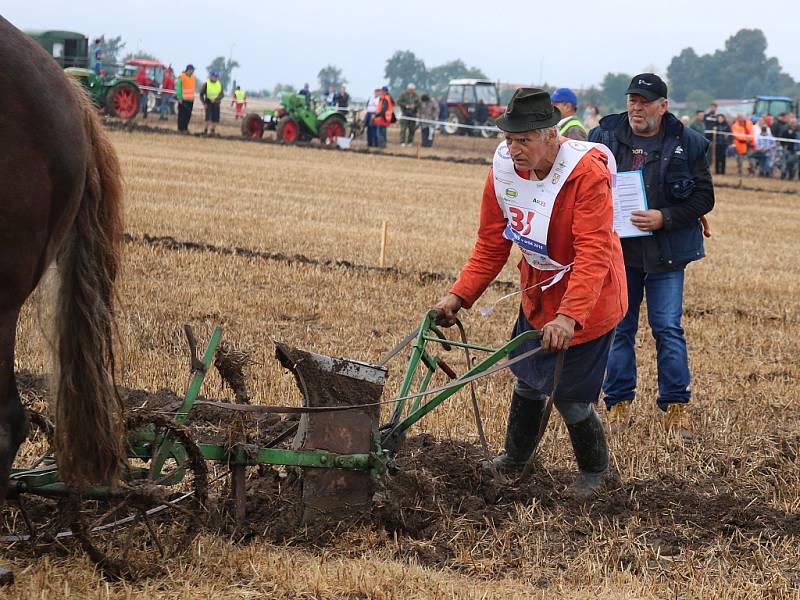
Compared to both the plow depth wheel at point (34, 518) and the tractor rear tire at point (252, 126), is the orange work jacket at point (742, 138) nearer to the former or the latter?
the tractor rear tire at point (252, 126)

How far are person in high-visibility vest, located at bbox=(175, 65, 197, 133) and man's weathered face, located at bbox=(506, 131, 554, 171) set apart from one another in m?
26.0

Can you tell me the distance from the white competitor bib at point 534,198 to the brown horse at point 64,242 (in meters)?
1.69

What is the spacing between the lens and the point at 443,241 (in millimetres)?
13156

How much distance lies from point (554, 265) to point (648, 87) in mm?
1714

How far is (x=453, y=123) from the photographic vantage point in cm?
4031

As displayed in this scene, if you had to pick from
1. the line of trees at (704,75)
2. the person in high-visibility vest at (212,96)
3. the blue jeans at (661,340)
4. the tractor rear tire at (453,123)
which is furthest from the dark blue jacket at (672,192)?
the line of trees at (704,75)

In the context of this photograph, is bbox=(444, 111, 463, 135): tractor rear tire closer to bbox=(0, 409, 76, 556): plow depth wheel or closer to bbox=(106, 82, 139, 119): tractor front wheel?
bbox=(106, 82, 139, 119): tractor front wheel

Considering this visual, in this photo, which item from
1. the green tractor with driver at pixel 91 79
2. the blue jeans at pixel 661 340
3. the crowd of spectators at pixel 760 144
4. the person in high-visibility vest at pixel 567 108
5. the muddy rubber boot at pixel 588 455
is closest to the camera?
the muddy rubber boot at pixel 588 455

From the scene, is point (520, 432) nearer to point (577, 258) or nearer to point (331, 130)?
point (577, 258)

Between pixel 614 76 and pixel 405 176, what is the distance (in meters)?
135

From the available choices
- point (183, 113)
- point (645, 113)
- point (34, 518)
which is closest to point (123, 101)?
point (183, 113)

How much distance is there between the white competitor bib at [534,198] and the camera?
472 centimetres

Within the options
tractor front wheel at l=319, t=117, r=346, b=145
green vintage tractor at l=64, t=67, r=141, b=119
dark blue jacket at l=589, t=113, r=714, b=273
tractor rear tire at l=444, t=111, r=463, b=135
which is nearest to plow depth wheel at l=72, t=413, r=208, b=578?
dark blue jacket at l=589, t=113, r=714, b=273

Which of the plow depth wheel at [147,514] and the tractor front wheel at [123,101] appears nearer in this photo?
the plow depth wheel at [147,514]
